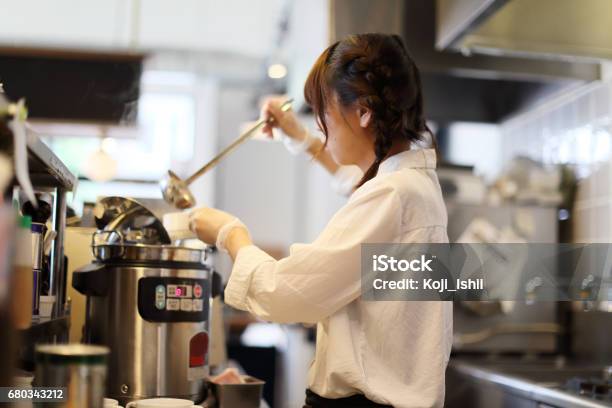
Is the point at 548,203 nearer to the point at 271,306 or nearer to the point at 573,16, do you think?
the point at 573,16

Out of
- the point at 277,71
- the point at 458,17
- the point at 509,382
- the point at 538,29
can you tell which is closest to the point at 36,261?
the point at 509,382

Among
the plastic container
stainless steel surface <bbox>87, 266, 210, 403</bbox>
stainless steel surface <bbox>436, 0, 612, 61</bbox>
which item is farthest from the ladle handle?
stainless steel surface <bbox>436, 0, 612, 61</bbox>

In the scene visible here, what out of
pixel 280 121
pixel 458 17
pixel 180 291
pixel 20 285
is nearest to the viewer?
pixel 20 285

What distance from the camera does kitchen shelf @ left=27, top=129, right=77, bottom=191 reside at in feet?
2.86

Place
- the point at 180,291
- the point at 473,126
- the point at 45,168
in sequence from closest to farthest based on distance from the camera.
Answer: the point at 45,168
the point at 180,291
the point at 473,126

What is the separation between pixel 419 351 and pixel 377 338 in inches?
2.5

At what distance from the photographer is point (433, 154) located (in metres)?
1.16

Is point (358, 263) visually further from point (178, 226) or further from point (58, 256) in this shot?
point (58, 256)

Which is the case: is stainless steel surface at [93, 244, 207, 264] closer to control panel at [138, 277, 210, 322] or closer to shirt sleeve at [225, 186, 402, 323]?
control panel at [138, 277, 210, 322]

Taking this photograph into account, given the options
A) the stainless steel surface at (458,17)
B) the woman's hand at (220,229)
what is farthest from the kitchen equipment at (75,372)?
the stainless steel surface at (458,17)

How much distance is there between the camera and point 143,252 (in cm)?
120

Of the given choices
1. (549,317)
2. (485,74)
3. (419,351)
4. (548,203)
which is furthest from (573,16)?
(419,351)

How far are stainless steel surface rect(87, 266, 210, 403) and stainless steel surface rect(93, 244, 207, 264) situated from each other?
0.7 inches

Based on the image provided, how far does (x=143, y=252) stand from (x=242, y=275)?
8.1 inches
